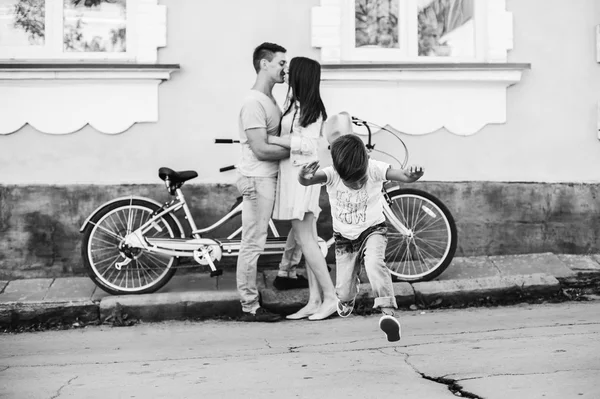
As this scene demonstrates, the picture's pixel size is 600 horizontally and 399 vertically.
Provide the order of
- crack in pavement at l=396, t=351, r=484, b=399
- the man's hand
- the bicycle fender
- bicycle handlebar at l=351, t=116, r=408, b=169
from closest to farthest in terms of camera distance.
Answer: crack in pavement at l=396, t=351, r=484, b=399
the man's hand
the bicycle fender
bicycle handlebar at l=351, t=116, r=408, b=169

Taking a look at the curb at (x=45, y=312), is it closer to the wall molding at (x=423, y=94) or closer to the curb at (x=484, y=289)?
the curb at (x=484, y=289)

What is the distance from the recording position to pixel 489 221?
332 inches

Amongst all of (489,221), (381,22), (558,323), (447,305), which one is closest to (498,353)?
(558,323)

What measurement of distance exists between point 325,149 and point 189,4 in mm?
1707

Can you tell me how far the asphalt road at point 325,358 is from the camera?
15.7 ft

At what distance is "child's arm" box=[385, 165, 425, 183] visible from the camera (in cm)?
536

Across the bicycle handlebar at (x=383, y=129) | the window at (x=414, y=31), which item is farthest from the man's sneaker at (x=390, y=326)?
the window at (x=414, y=31)

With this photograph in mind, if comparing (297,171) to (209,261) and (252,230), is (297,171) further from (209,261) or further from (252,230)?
(209,261)

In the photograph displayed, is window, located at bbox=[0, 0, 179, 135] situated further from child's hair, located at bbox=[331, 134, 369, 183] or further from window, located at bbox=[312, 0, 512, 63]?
child's hair, located at bbox=[331, 134, 369, 183]

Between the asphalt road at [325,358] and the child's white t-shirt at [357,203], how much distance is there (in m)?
0.76

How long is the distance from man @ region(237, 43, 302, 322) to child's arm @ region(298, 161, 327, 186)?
49.2 inches

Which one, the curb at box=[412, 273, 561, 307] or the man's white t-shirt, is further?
the curb at box=[412, 273, 561, 307]

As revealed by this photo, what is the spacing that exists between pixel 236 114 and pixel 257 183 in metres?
1.36

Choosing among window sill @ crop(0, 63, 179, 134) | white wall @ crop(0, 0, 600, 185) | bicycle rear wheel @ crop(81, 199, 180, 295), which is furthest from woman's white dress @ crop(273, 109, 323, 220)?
window sill @ crop(0, 63, 179, 134)
